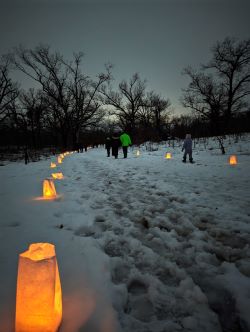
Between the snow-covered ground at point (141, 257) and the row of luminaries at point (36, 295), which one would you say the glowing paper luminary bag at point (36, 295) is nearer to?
the row of luminaries at point (36, 295)

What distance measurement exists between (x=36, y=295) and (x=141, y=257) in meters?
1.30

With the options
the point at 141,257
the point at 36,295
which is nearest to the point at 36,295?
the point at 36,295

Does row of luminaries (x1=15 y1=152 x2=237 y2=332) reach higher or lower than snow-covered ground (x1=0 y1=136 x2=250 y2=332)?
higher

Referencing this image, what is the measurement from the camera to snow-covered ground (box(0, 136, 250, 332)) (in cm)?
150

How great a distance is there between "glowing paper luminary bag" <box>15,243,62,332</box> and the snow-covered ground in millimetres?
241

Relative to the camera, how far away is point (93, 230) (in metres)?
2.95

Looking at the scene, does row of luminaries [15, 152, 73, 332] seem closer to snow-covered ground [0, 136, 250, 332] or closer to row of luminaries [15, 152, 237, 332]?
row of luminaries [15, 152, 237, 332]

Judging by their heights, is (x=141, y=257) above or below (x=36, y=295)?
below

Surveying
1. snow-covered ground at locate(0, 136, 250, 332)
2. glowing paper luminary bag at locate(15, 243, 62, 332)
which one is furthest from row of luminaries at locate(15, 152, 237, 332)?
snow-covered ground at locate(0, 136, 250, 332)

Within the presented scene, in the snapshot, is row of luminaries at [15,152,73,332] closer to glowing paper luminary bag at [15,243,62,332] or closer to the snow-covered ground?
glowing paper luminary bag at [15,243,62,332]

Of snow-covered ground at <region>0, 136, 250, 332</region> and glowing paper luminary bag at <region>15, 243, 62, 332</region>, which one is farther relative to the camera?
snow-covered ground at <region>0, 136, 250, 332</region>

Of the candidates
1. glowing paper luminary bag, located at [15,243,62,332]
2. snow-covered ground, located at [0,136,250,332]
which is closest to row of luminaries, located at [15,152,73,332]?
glowing paper luminary bag, located at [15,243,62,332]

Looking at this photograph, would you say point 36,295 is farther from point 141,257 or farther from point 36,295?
point 141,257

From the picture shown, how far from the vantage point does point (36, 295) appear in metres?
1.20
